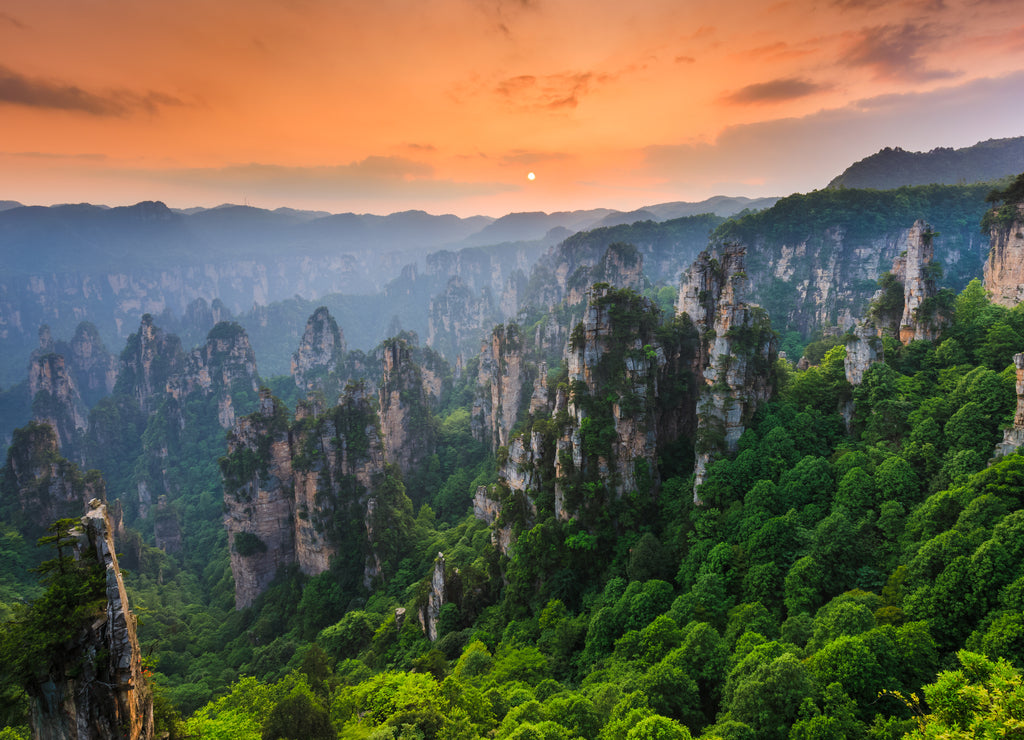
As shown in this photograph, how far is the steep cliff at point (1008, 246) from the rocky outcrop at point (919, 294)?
14.5ft

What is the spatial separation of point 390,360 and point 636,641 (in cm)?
5985

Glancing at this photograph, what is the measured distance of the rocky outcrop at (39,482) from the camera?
63438mm

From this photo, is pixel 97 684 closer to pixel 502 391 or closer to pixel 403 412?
pixel 403 412

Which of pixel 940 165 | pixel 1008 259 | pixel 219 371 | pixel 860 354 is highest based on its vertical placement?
pixel 940 165

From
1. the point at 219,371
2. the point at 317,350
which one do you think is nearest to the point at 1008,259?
the point at 317,350

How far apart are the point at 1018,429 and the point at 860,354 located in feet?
39.5

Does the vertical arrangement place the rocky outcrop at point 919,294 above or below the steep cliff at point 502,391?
above

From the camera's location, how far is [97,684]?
14.0 metres

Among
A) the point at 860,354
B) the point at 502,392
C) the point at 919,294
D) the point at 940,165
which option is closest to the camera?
the point at 860,354

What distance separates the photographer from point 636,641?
25.8m

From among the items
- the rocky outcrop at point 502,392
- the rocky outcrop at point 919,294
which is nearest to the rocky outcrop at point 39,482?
the rocky outcrop at point 502,392

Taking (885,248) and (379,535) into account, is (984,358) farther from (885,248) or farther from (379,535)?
(885,248)

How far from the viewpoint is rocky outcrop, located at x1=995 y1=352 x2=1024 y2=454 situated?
22359mm

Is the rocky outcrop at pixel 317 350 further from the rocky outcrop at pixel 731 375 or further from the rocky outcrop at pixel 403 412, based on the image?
the rocky outcrop at pixel 731 375
